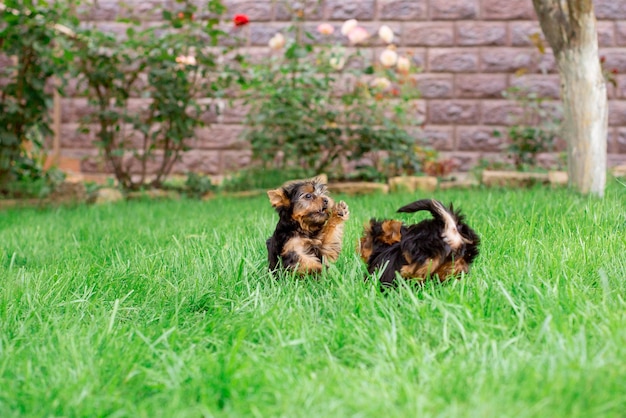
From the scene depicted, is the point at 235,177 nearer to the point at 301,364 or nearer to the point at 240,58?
the point at 240,58

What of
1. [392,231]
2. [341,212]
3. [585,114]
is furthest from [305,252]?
[585,114]

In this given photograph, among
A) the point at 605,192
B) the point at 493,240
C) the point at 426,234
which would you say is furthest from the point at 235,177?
the point at 426,234

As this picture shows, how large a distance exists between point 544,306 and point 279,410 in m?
1.24

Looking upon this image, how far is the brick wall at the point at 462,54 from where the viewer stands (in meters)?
10.9

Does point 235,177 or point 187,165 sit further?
Result: point 187,165

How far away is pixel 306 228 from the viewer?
3488 mm

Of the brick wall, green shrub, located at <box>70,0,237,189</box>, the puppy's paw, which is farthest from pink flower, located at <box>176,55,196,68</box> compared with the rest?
the puppy's paw

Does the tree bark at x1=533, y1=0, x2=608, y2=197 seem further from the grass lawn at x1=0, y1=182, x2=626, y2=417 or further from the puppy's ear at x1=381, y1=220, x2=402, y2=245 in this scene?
the puppy's ear at x1=381, y1=220, x2=402, y2=245

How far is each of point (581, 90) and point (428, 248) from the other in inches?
170

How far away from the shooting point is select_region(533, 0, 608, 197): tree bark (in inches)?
254

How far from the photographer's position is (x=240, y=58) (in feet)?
28.3

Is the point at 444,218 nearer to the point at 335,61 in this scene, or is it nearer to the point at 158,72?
the point at 335,61

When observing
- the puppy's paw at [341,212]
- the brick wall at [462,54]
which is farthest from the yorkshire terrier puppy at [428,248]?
the brick wall at [462,54]

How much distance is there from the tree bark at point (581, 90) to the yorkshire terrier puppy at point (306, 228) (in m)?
3.94
